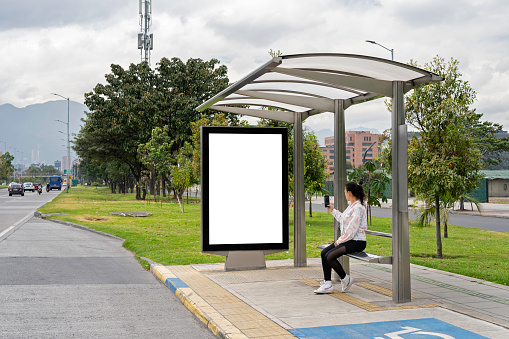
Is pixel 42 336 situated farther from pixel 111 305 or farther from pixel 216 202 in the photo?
pixel 216 202

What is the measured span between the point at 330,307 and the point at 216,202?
358cm

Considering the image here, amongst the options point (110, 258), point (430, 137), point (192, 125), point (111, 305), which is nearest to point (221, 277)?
point (111, 305)

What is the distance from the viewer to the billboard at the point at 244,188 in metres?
10.1

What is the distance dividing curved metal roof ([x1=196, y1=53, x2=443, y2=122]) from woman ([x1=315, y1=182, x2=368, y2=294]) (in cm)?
154

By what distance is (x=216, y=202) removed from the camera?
10.1m

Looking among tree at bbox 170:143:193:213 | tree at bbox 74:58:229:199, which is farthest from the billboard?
tree at bbox 74:58:229:199

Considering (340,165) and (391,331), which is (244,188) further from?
(391,331)

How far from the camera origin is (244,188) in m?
10.3

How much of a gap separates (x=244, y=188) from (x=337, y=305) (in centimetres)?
353

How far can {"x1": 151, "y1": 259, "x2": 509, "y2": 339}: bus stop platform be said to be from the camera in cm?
604

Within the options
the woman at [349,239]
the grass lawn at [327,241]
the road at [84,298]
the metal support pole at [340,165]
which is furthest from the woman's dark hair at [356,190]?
the grass lawn at [327,241]

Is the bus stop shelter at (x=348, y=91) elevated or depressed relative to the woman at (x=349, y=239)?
A: elevated

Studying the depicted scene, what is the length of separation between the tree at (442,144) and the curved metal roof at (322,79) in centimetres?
428

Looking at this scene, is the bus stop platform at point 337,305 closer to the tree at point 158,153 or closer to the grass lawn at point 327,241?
the grass lawn at point 327,241
